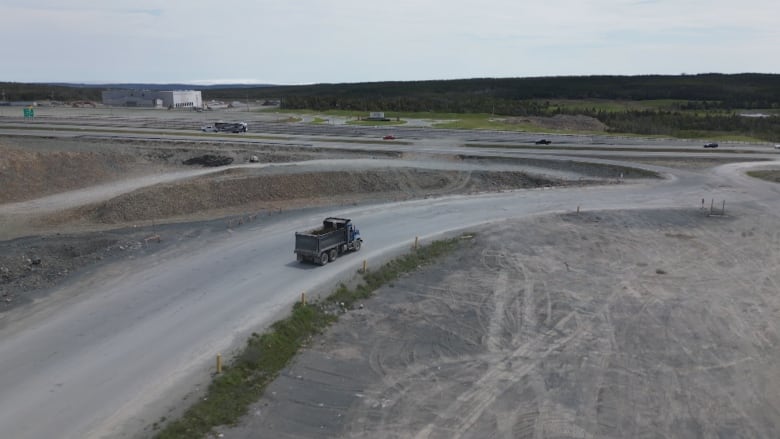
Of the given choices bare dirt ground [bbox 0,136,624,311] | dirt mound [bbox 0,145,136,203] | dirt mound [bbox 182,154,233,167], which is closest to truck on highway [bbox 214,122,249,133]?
bare dirt ground [bbox 0,136,624,311]

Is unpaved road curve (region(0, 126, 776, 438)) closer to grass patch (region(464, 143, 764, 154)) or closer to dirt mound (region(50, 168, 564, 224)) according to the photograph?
dirt mound (region(50, 168, 564, 224))

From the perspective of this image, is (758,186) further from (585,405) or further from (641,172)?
(585,405)

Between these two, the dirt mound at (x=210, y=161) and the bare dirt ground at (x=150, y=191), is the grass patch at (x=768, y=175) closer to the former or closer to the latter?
the bare dirt ground at (x=150, y=191)

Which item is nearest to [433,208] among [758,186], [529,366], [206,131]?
[529,366]

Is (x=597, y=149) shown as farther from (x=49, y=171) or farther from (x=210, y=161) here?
(x=49, y=171)

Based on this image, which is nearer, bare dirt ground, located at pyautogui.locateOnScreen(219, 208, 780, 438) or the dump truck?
bare dirt ground, located at pyautogui.locateOnScreen(219, 208, 780, 438)

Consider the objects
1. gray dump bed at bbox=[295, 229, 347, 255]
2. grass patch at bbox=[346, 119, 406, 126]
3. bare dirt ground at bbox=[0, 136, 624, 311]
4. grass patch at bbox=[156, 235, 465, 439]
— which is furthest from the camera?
grass patch at bbox=[346, 119, 406, 126]
